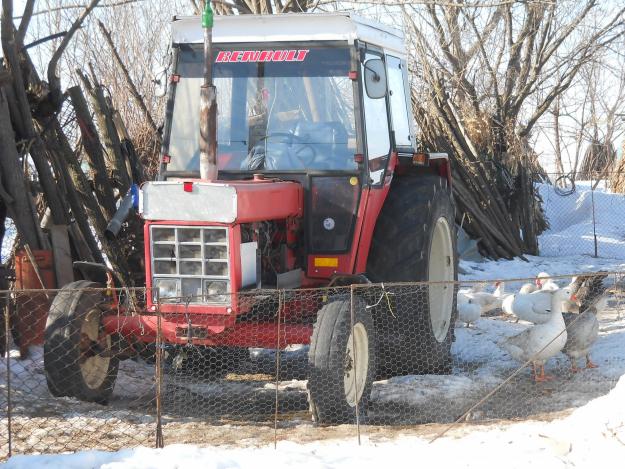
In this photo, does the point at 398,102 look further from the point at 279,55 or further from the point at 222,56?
the point at 222,56

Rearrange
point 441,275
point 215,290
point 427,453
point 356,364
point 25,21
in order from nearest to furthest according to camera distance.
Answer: point 427,453, point 356,364, point 215,290, point 441,275, point 25,21

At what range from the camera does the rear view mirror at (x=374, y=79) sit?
6.43 metres

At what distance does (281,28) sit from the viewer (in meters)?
6.71

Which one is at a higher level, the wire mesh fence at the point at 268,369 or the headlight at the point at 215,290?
the headlight at the point at 215,290

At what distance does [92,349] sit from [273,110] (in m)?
2.06

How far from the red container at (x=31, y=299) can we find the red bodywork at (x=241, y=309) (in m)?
1.31

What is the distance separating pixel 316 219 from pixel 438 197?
1205 millimetres

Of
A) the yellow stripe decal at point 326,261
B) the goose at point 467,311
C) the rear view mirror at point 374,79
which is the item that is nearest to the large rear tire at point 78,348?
the yellow stripe decal at point 326,261

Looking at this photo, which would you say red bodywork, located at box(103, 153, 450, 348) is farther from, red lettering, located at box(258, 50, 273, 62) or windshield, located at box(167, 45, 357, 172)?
red lettering, located at box(258, 50, 273, 62)

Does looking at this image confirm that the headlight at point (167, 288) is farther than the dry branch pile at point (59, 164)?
No

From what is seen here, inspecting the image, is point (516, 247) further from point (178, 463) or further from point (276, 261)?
point (178, 463)

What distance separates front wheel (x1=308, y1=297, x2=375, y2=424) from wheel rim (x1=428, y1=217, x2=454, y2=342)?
1.81 m

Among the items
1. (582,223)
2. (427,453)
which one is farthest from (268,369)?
(582,223)

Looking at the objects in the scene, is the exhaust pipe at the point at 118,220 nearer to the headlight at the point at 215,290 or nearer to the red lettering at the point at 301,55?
the headlight at the point at 215,290
